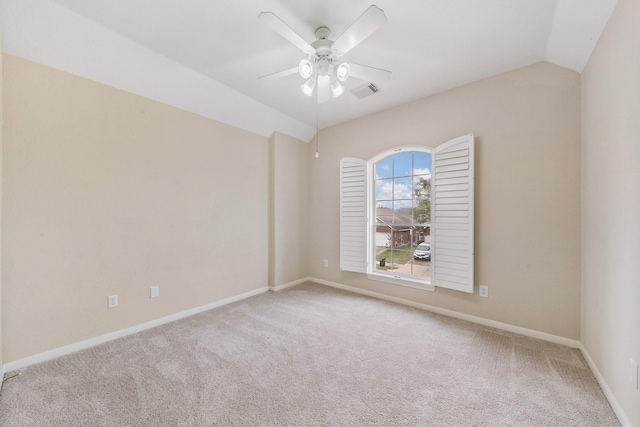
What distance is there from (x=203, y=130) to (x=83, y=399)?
2653 mm

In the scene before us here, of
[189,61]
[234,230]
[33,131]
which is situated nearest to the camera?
[33,131]

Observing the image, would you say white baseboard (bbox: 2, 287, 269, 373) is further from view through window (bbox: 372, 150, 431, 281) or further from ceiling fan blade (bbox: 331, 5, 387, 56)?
ceiling fan blade (bbox: 331, 5, 387, 56)

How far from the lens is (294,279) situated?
4.15 m

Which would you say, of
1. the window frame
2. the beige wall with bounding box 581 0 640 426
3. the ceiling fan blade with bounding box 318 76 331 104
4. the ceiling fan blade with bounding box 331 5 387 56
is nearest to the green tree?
the window frame

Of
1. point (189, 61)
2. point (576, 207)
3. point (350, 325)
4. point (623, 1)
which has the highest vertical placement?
point (189, 61)

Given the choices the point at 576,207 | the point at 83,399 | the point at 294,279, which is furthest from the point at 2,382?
the point at 576,207

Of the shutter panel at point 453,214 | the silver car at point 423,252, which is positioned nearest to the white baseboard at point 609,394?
the shutter panel at point 453,214

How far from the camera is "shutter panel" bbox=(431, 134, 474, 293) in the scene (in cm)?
268

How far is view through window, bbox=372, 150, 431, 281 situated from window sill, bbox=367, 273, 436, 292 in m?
0.13

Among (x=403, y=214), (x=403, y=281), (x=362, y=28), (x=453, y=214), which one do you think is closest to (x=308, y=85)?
(x=362, y=28)

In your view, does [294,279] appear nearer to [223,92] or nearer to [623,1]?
[223,92]

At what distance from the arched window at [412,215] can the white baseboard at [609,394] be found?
948 millimetres

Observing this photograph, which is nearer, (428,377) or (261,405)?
(261,405)

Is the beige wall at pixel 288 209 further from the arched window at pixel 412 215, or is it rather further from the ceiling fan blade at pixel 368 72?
the ceiling fan blade at pixel 368 72
